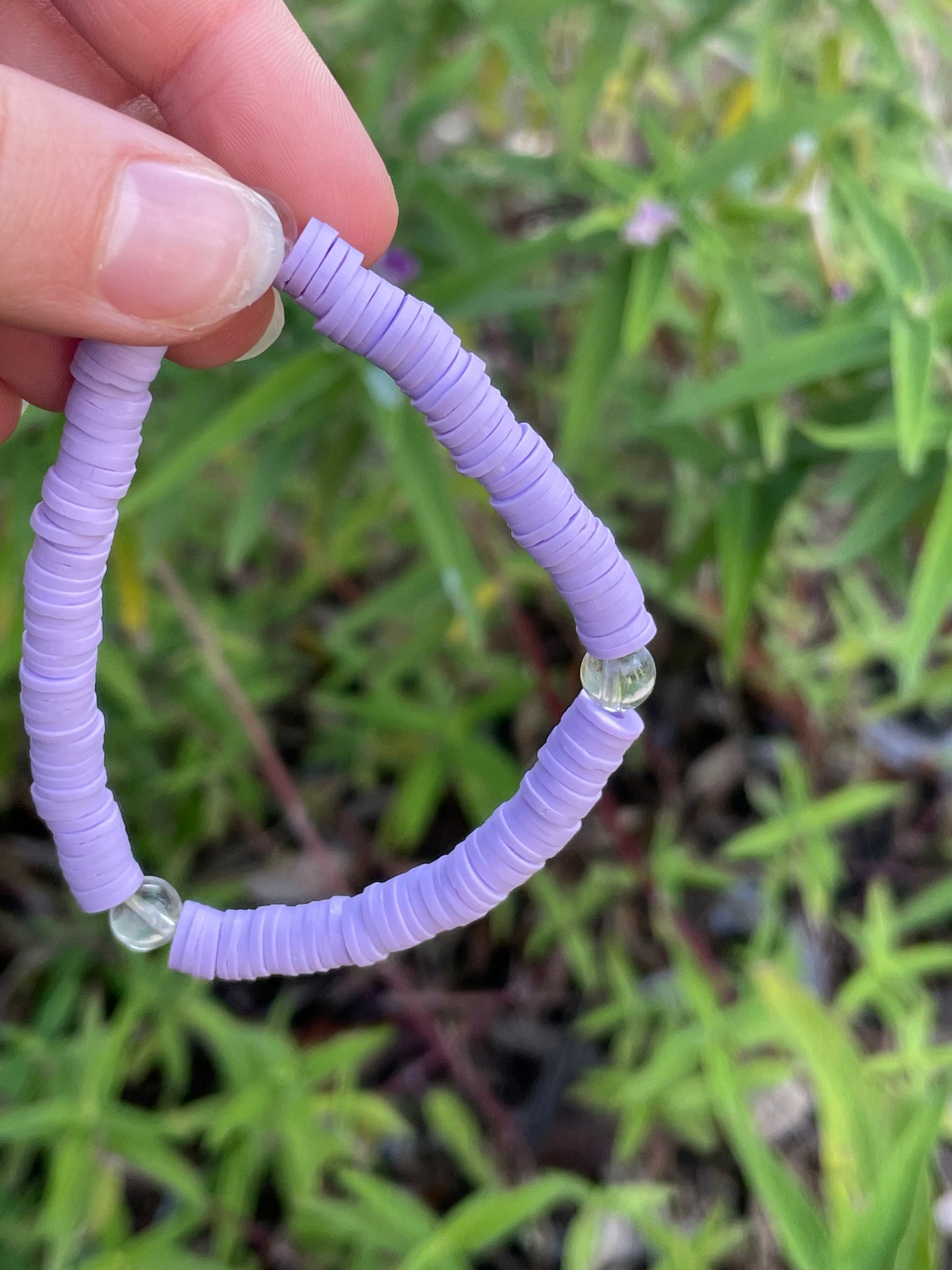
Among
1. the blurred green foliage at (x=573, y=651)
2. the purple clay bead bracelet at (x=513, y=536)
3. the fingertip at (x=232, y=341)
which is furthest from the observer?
the blurred green foliage at (x=573, y=651)

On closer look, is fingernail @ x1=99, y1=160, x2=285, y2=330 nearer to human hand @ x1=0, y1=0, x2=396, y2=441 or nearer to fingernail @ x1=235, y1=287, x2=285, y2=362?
human hand @ x1=0, y1=0, x2=396, y2=441

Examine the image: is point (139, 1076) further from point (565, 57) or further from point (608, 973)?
point (565, 57)

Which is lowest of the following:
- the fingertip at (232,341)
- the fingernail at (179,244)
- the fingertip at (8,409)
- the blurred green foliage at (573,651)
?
the blurred green foliage at (573,651)

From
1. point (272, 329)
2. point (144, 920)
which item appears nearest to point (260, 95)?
point (272, 329)

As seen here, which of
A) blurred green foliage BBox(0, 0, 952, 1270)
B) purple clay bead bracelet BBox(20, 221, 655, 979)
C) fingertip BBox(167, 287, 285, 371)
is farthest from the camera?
blurred green foliage BBox(0, 0, 952, 1270)

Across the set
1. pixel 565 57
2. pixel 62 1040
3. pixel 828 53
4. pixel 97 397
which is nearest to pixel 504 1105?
pixel 62 1040

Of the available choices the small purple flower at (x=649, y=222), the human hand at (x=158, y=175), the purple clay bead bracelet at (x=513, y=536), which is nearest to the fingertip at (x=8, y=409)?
the human hand at (x=158, y=175)

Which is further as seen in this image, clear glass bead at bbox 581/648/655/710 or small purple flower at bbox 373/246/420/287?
small purple flower at bbox 373/246/420/287

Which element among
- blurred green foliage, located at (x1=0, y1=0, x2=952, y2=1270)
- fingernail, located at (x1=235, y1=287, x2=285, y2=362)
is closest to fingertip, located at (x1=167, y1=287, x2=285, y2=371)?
fingernail, located at (x1=235, y1=287, x2=285, y2=362)

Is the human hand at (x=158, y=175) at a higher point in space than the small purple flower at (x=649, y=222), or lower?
higher

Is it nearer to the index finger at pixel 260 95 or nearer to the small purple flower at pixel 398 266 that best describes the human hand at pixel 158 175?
the index finger at pixel 260 95
